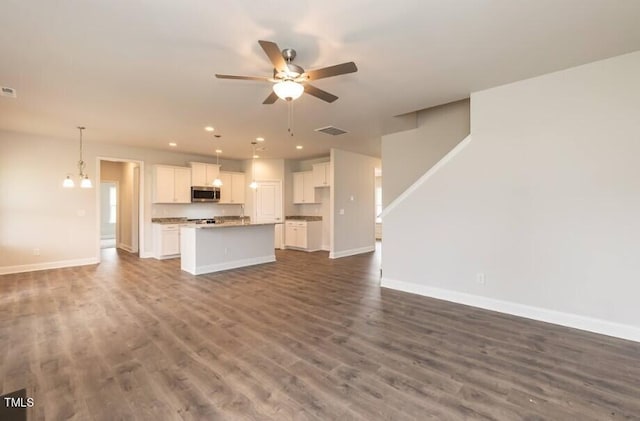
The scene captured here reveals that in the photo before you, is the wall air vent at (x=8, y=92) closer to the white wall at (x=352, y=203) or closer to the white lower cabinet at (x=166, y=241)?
the white lower cabinet at (x=166, y=241)

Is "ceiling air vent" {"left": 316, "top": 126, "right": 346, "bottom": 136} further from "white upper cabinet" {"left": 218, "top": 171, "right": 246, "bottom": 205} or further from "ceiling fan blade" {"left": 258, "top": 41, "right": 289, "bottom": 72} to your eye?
"white upper cabinet" {"left": 218, "top": 171, "right": 246, "bottom": 205}

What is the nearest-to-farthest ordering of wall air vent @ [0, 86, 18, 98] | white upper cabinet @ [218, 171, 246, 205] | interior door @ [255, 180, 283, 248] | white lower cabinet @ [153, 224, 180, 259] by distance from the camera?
wall air vent @ [0, 86, 18, 98]
white lower cabinet @ [153, 224, 180, 259]
white upper cabinet @ [218, 171, 246, 205]
interior door @ [255, 180, 283, 248]

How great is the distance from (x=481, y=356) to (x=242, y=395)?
2.02m

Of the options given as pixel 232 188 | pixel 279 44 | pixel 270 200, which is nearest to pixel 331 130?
pixel 279 44

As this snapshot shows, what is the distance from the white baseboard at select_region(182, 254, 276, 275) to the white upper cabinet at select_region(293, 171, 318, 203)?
2523 millimetres

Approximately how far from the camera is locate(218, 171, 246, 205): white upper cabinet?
853 cm

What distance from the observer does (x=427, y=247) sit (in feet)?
14.0

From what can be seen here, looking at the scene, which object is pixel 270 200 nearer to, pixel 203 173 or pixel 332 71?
pixel 203 173

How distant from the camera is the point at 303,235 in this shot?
27.6 ft

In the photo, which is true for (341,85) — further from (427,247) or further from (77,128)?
(77,128)

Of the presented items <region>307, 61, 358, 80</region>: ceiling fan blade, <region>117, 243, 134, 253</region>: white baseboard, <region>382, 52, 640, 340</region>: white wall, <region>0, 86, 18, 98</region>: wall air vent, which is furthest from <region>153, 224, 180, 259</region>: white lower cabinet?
<region>307, 61, 358, 80</region>: ceiling fan blade

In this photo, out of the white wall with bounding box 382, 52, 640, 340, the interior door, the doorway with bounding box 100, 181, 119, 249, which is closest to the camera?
the white wall with bounding box 382, 52, 640, 340

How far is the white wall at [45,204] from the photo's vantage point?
222 inches

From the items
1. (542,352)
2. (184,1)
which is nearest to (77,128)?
(184,1)
